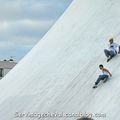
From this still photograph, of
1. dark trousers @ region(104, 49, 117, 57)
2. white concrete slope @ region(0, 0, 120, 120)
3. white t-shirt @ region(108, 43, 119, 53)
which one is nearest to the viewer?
white concrete slope @ region(0, 0, 120, 120)

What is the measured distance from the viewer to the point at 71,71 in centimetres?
1372

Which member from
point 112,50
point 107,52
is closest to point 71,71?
point 107,52

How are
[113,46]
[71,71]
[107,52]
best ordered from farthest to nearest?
[71,71] → [107,52] → [113,46]

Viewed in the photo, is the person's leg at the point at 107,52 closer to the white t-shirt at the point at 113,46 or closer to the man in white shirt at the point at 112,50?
the man in white shirt at the point at 112,50

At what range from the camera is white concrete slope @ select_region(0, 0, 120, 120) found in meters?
11.7

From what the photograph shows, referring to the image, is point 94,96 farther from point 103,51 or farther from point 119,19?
point 119,19

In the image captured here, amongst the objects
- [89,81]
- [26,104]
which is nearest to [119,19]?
[89,81]

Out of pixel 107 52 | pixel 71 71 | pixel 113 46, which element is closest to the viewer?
pixel 113 46

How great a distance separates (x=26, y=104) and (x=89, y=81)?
2252 mm

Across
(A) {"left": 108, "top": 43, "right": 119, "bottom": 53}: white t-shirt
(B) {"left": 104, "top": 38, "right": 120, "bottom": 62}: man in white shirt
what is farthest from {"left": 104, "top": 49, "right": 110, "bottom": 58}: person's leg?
(A) {"left": 108, "top": 43, "right": 119, "bottom": 53}: white t-shirt

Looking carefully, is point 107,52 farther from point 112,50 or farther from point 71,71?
point 71,71

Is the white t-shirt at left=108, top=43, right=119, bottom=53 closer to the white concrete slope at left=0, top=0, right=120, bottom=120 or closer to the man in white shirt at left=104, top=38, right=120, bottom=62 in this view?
the man in white shirt at left=104, top=38, right=120, bottom=62

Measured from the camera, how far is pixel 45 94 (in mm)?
13469

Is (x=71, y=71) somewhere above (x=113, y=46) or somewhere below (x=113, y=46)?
above
